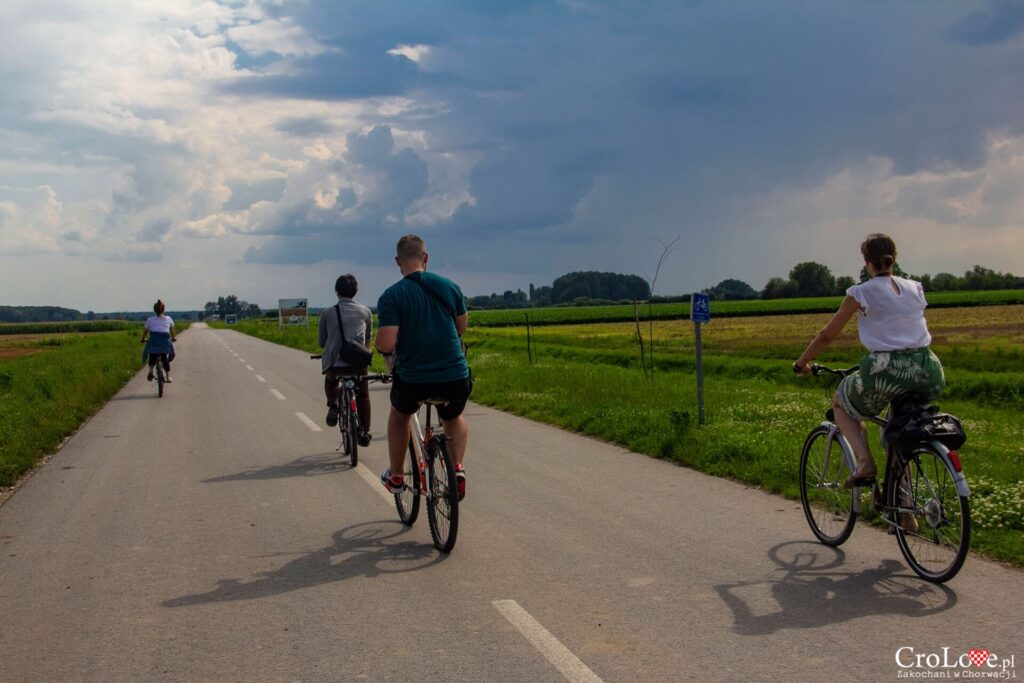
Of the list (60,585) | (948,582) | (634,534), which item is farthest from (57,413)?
(948,582)

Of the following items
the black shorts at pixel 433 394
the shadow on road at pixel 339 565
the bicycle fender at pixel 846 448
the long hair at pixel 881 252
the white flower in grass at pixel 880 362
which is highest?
the long hair at pixel 881 252

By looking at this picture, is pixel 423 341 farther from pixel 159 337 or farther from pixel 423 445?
pixel 159 337

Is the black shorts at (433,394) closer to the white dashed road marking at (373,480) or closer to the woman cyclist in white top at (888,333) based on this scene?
the white dashed road marking at (373,480)

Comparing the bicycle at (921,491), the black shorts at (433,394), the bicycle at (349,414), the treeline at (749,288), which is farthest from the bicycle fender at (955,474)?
the treeline at (749,288)

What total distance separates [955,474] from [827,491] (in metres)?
1.49

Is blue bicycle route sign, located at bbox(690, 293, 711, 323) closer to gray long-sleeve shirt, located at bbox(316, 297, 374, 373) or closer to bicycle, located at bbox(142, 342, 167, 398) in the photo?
gray long-sleeve shirt, located at bbox(316, 297, 374, 373)

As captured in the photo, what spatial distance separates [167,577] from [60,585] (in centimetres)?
62

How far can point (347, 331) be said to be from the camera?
10078mm

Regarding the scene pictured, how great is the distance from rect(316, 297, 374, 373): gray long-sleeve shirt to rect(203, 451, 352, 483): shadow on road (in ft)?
3.40

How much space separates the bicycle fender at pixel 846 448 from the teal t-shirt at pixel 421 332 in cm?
256

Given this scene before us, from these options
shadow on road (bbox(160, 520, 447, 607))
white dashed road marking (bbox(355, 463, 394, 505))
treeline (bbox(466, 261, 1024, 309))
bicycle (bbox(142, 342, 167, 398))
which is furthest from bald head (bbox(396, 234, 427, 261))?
treeline (bbox(466, 261, 1024, 309))

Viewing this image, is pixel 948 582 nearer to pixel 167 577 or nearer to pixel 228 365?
pixel 167 577

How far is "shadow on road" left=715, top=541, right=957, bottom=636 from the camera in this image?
4629 mm

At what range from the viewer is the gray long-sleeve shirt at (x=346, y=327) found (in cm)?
1005
